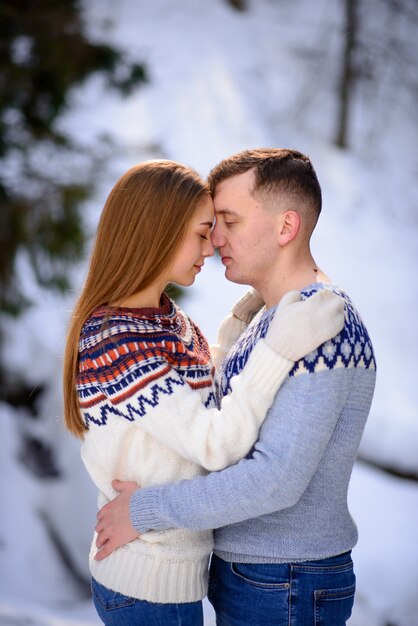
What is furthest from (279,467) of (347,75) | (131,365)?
(347,75)

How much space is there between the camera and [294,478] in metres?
1.59

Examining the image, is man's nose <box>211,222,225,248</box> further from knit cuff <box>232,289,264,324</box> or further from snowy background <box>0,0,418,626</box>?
snowy background <box>0,0,418,626</box>

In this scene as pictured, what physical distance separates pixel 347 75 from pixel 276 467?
8626 millimetres

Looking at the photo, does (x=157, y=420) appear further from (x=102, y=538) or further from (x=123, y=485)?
(x=102, y=538)

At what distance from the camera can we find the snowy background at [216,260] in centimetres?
409

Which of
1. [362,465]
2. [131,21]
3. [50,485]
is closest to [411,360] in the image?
[362,465]

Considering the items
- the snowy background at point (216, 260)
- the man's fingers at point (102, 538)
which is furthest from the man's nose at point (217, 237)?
the man's fingers at point (102, 538)

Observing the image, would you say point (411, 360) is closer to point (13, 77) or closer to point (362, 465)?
point (362, 465)

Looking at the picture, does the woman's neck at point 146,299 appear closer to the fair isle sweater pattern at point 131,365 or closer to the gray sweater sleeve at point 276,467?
the fair isle sweater pattern at point 131,365

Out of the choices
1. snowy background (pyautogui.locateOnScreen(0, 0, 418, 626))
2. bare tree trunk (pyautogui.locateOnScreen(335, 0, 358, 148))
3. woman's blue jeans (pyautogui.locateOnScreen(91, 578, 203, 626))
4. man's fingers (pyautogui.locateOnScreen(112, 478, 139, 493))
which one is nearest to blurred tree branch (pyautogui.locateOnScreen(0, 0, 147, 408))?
snowy background (pyautogui.locateOnScreen(0, 0, 418, 626))

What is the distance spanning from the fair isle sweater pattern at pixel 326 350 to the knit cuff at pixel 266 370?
0.04 m

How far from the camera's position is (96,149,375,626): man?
1.60 metres

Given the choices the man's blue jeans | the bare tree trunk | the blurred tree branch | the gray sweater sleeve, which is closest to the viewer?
the gray sweater sleeve

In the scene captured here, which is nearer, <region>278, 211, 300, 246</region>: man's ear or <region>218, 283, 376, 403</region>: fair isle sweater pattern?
<region>218, 283, 376, 403</region>: fair isle sweater pattern
